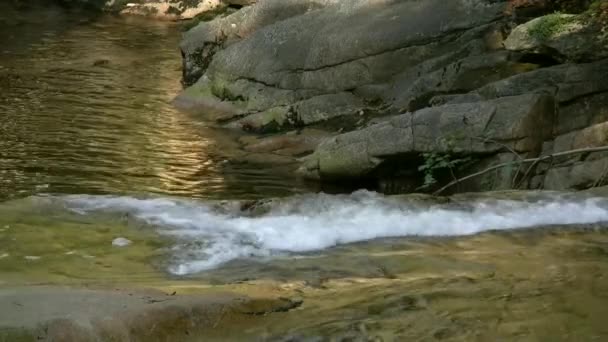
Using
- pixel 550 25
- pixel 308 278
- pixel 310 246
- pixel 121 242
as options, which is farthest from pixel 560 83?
pixel 121 242

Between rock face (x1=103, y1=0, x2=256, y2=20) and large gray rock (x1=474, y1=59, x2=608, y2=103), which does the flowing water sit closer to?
large gray rock (x1=474, y1=59, x2=608, y2=103)

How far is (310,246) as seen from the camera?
6.03 meters

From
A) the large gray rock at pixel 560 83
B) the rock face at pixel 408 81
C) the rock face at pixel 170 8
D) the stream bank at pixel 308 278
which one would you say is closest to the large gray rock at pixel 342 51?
the rock face at pixel 408 81

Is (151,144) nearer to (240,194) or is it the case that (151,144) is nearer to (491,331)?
(240,194)

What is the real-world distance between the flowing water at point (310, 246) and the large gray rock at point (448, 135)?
0.88m

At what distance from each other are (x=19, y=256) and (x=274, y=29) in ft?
33.1

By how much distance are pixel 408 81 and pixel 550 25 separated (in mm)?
2682

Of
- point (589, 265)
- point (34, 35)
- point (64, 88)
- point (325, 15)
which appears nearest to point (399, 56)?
point (325, 15)

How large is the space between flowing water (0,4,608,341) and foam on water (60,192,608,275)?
0.02m

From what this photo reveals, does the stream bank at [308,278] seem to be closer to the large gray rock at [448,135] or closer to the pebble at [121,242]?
the pebble at [121,242]

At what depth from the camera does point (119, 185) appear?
31.4ft

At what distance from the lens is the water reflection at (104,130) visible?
983cm

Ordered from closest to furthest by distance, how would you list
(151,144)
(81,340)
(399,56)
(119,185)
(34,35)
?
(81,340)
(119,185)
(151,144)
(399,56)
(34,35)

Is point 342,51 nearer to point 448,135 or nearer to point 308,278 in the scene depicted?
point 448,135
